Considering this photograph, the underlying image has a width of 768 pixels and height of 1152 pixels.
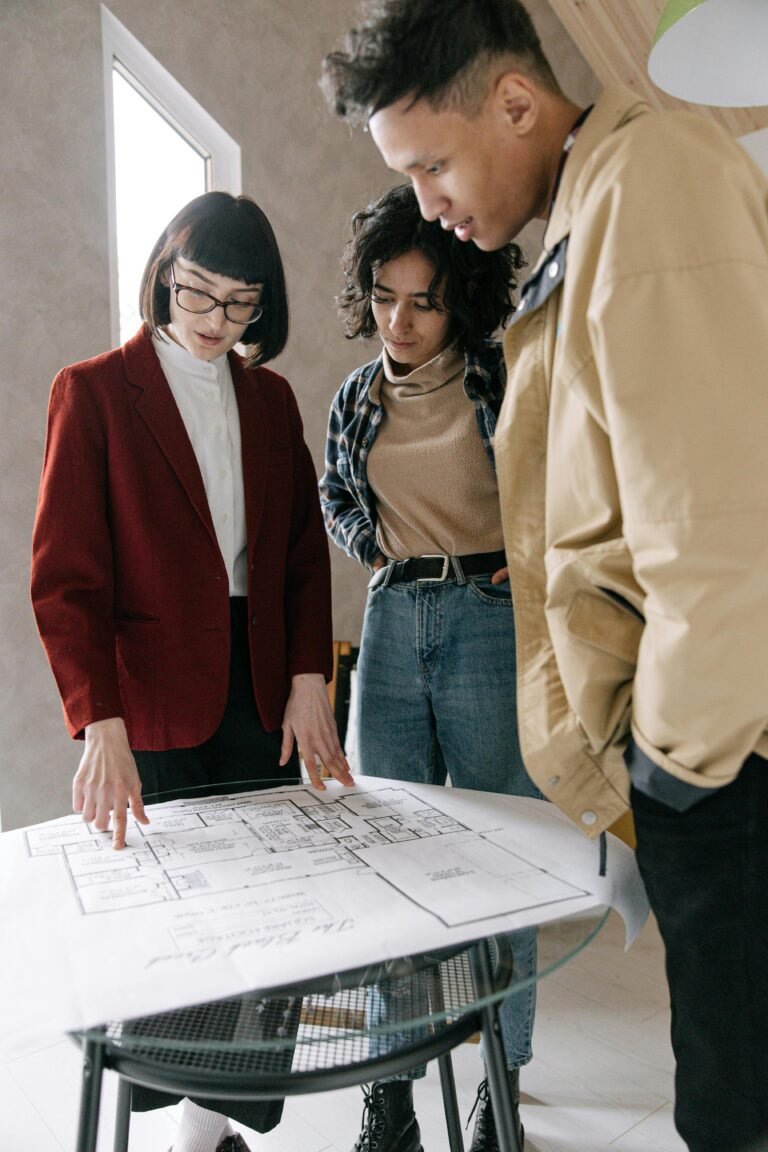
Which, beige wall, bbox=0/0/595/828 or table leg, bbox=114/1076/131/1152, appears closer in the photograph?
table leg, bbox=114/1076/131/1152

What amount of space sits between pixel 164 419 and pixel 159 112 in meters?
1.91

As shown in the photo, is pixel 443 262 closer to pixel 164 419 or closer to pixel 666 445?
pixel 164 419

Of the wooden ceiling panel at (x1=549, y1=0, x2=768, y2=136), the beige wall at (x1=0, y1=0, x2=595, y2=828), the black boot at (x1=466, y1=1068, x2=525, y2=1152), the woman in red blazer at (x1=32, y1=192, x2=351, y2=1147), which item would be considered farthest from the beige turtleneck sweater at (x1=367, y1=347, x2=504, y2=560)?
the wooden ceiling panel at (x1=549, y1=0, x2=768, y2=136)

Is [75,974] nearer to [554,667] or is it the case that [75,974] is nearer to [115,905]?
[115,905]

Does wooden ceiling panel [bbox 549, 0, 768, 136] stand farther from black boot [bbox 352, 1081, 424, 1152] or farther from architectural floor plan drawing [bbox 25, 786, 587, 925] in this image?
black boot [bbox 352, 1081, 424, 1152]

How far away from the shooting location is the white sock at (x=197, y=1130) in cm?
132

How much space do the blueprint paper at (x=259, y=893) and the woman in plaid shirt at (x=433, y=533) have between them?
0.81 feet

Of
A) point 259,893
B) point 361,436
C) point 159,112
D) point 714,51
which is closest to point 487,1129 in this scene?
point 259,893

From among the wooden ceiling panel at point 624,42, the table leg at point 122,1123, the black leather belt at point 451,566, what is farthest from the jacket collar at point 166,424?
the wooden ceiling panel at point 624,42

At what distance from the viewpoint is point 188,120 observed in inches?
108

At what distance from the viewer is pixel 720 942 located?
0.75 metres

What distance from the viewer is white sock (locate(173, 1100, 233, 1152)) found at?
1320mm

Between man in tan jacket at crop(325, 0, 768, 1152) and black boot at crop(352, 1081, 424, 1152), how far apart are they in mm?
671

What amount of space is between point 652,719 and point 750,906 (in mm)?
180
